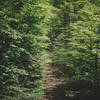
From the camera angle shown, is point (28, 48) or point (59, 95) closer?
point (28, 48)

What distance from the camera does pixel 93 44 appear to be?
720 cm

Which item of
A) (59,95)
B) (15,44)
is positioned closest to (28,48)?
(15,44)

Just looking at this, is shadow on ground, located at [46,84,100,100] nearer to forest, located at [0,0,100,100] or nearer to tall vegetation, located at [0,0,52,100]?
forest, located at [0,0,100,100]

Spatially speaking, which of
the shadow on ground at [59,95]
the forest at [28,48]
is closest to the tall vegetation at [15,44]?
the forest at [28,48]

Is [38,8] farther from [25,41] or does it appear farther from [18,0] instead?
[25,41]

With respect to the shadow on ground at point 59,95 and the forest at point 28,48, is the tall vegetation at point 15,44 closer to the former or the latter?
the forest at point 28,48

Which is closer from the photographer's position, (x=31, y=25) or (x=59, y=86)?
(x=31, y=25)

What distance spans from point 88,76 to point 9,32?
16.9 ft

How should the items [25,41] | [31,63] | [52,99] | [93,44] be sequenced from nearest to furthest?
[93,44] → [25,41] → [31,63] → [52,99]

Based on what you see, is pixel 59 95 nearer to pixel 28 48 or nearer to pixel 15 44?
pixel 28 48

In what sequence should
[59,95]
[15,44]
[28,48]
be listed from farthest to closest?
[59,95] < [28,48] < [15,44]

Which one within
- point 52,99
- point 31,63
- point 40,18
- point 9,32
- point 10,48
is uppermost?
point 40,18

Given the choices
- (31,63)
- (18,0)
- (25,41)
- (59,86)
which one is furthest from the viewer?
(59,86)

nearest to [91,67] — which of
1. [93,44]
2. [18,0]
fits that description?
[93,44]
